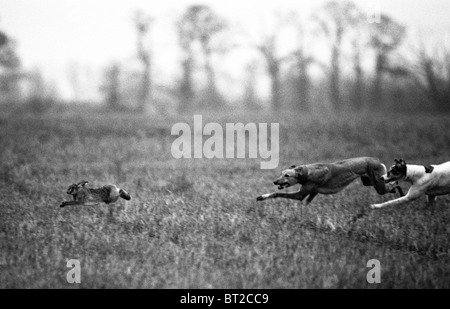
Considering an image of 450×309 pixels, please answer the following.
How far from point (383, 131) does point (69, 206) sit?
18.6 meters

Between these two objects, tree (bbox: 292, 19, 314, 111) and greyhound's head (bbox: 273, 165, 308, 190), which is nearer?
greyhound's head (bbox: 273, 165, 308, 190)

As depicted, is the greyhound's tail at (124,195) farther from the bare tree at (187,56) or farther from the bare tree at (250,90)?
the bare tree at (250,90)

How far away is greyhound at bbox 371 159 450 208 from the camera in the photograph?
8359 mm

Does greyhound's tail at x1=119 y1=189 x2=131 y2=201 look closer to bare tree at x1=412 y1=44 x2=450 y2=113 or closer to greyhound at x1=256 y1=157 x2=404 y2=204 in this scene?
greyhound at x1=256 y1=157 x2=404 y2=204

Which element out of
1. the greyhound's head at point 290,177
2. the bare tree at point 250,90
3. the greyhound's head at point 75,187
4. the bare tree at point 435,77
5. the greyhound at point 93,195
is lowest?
the greyhound at point 93,195

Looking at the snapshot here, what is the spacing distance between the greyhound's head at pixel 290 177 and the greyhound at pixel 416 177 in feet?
5.29

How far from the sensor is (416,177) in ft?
27.8

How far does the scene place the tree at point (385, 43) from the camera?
101 feet

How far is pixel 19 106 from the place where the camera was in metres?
33.4

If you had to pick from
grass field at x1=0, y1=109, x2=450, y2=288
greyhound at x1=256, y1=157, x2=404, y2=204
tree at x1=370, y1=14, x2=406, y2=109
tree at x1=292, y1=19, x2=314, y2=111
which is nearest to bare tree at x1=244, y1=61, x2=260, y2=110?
tree at x1=292, y1=19, x2=314, y2=111

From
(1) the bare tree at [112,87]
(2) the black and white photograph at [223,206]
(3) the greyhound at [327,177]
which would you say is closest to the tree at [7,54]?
(2) the black and white photograph at [223,206]

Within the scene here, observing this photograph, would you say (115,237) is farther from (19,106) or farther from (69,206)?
(19,106)
